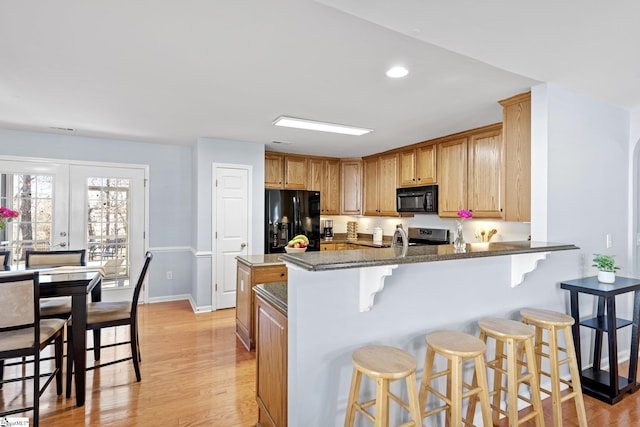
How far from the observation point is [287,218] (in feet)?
15.9

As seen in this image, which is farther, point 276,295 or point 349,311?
point 276,295

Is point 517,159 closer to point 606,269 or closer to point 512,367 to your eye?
point 606,269

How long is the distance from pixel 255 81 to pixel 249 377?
234cm

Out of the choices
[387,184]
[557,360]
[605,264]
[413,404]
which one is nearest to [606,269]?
[605,264]

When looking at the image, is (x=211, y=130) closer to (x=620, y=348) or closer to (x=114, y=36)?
(x=114, y=36)

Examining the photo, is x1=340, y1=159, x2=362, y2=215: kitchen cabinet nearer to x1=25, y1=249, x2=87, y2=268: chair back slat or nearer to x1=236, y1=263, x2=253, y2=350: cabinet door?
x1=236, y1=263, x2=253, y2=350: cabinet door

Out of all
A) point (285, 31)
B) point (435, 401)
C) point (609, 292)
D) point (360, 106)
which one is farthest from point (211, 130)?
point (609, 292)

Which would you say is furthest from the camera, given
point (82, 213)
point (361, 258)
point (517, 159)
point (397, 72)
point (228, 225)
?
point (228, 225)

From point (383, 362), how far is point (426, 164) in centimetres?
348

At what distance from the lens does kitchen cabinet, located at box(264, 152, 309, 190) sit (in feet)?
16.7

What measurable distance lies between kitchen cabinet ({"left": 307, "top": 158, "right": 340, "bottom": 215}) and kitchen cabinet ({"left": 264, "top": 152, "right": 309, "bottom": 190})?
134 millimetres

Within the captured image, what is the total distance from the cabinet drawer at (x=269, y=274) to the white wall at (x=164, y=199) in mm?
2346

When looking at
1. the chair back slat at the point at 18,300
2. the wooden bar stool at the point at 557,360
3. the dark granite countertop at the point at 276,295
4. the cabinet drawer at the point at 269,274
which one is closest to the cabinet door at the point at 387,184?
the cabinet drawer at the point at 269,274

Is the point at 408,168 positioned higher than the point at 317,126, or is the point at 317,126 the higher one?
the point at 317,126
